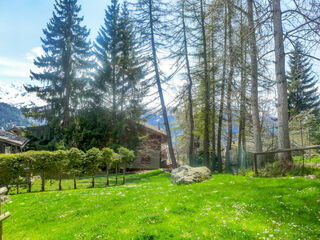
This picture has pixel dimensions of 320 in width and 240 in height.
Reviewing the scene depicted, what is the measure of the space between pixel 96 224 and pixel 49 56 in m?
26.7

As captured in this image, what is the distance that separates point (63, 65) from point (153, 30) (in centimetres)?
1438

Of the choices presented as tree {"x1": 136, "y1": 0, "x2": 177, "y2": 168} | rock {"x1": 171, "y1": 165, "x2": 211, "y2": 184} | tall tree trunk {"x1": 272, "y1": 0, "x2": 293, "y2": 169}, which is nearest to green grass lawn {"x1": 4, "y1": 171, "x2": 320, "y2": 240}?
tall tree trunk {"x1": 272, "y1": 0, "x2": 293, "y2": 169}

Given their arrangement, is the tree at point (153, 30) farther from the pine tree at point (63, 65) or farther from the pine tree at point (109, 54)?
the pine tree at point (63, 65)

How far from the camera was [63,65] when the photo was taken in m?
25.1

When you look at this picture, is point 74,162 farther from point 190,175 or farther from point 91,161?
point 190,175

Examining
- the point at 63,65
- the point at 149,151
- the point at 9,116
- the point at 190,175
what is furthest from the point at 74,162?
the point at 9,116

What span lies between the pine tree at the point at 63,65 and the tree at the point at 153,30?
12.5 m

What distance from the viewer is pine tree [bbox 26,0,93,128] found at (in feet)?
80.5

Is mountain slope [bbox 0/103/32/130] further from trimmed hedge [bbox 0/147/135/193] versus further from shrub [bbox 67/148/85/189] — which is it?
shrub [bbox 67/148/85/189]

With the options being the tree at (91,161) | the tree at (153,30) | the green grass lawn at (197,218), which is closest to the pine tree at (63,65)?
the tree at (153,30)

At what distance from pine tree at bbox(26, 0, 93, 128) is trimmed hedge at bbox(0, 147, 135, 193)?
13.7 m

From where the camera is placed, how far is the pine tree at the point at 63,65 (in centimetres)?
2453

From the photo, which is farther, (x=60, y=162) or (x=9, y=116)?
(x=9, y=116)

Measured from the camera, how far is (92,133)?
76.6 feet
